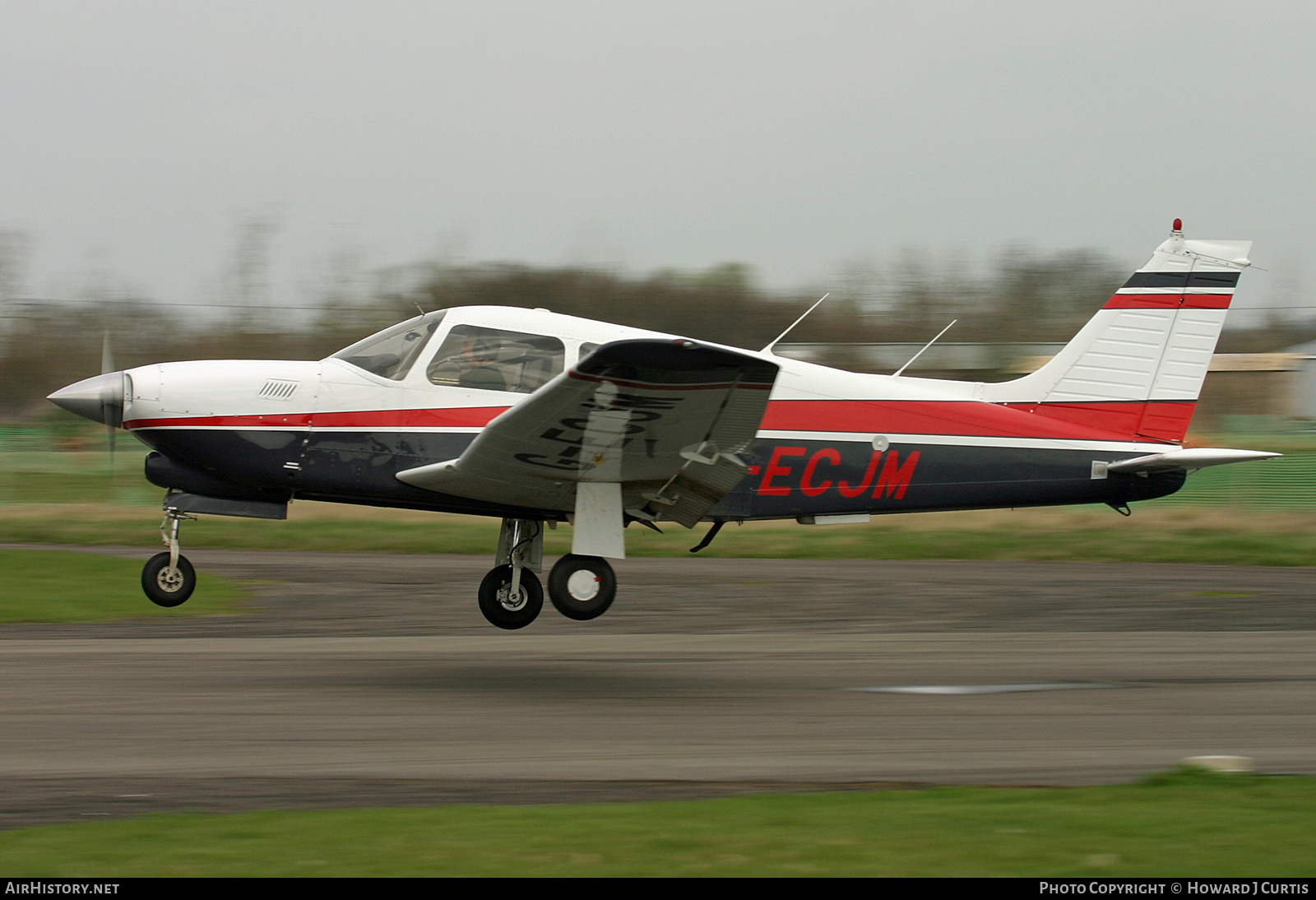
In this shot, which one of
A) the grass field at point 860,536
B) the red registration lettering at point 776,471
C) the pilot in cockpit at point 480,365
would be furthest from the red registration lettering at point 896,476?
the grass field at point 860,536

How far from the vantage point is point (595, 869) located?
4367 mm

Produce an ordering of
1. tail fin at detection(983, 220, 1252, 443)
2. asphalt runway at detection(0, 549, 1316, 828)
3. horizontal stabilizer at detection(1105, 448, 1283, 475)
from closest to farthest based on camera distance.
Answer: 1. asphalt runway at detection(0, 549, 1316, 828)
2. horizontal stabilizer at detection(1105, 448, 1283, 475)
3. tail fin at detection(983, 220, 1252, 443)

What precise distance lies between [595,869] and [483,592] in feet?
16.5

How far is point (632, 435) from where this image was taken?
24.6 ft

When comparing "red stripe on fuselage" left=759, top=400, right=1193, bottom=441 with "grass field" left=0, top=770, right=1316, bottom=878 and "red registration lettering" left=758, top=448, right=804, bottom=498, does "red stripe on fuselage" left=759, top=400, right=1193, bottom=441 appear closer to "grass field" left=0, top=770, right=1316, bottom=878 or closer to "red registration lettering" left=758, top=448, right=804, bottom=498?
"red registration lettering" left=758, top=448, right=804, bottom=498

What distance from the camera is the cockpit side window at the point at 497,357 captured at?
838cm

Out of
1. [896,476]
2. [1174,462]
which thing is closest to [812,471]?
[896,476]

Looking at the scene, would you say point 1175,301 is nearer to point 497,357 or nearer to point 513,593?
point 497,357

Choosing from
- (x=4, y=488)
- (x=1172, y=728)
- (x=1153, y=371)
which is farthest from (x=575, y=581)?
(x=4, y=488)

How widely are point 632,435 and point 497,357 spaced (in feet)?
4.70

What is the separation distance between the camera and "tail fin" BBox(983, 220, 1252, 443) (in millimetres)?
9484

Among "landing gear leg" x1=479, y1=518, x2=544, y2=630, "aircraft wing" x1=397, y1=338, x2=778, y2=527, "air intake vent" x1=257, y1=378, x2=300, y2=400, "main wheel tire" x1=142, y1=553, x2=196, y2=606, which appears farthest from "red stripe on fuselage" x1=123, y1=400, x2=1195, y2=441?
"landing gear leg" x1=479, y1=518, x2=544, y2=630

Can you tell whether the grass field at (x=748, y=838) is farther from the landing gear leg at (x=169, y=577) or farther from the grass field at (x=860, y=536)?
the grass field at (x=860, y=536)

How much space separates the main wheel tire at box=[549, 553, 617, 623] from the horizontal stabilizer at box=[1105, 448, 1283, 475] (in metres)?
4.02
